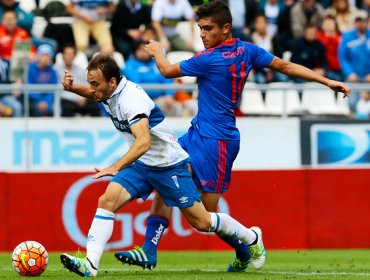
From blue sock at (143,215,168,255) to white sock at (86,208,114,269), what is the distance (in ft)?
2.39

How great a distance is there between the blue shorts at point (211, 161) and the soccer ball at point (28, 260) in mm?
1670

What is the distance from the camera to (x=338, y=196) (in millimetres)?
15672

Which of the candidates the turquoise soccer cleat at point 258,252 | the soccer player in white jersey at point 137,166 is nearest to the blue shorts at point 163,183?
the soccer player in white jersey at point 137,166

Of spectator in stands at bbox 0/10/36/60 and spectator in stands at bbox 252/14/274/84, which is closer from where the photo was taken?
spectator in stands at bbox 0/10/36/60

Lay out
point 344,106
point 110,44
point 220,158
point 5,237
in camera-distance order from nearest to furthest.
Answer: point 220,158 → point 5,237 → point 344,106 → point 110,44

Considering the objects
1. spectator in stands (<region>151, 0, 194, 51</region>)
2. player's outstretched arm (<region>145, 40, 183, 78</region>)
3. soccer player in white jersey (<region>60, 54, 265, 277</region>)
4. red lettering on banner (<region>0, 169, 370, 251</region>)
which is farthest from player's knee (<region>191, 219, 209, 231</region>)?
spectator in stands (<region>151, 0, 194, 51</region>)

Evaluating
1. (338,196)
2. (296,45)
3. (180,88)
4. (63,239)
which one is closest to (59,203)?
(63,239)

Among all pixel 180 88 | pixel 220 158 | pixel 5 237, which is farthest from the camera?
pixel 180 88

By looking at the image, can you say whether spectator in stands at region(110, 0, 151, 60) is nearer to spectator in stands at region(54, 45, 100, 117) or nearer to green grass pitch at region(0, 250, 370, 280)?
spectator in stands at region(54, 45, 100, 117)

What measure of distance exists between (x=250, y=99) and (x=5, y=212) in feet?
16.3

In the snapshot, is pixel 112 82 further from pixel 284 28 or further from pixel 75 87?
pixel 284 28

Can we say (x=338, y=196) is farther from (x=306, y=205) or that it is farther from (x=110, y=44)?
(x=110, y=44)

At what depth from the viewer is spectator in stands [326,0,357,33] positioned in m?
20.8

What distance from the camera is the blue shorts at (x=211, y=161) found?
10.4 m
